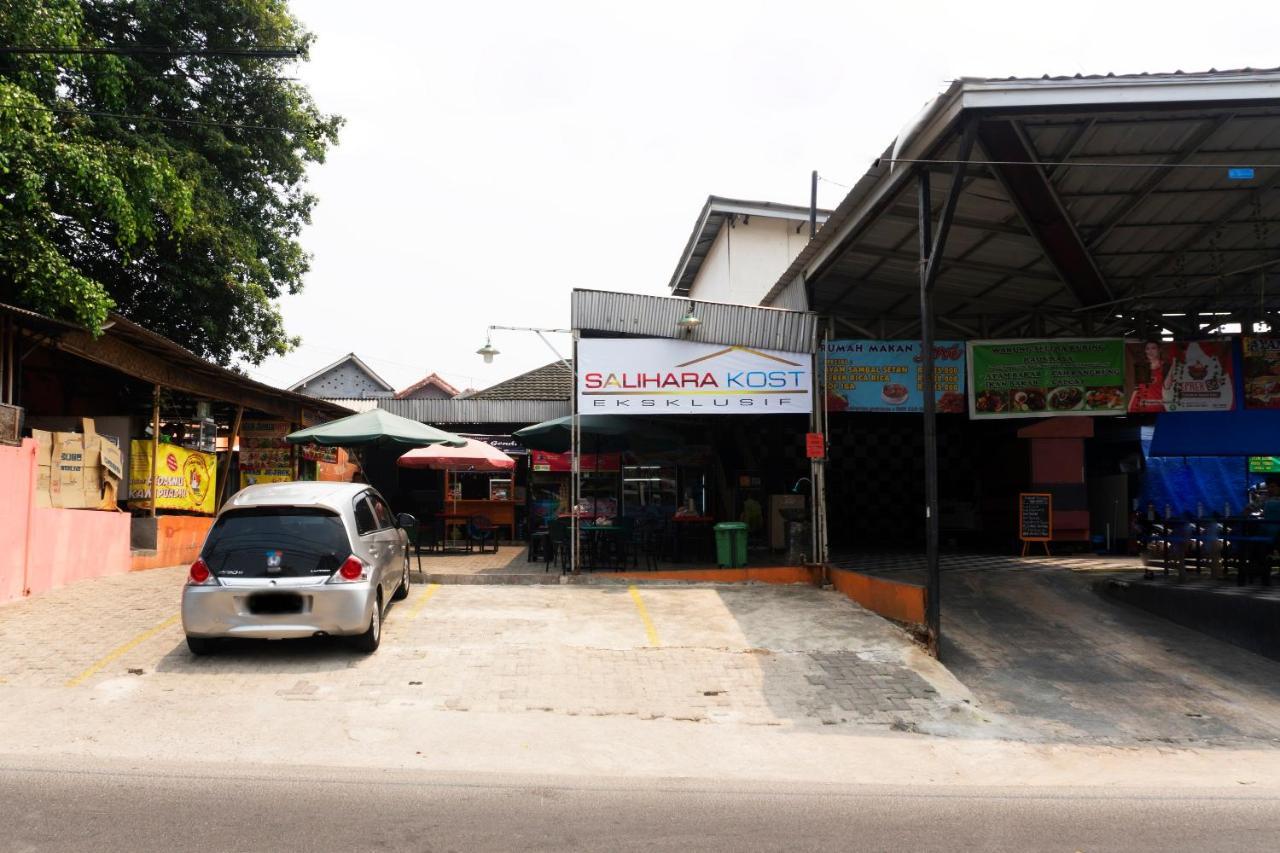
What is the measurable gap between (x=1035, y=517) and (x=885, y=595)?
6520 mm

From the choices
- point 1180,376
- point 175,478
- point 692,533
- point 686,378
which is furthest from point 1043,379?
point 175,478

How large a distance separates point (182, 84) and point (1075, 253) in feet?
51.6

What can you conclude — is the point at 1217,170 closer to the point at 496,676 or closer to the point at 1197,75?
the point at 1197,75

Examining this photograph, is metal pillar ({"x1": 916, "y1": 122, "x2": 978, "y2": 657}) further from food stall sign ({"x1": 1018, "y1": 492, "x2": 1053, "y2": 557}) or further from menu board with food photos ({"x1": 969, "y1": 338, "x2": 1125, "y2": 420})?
food stall sign ({"x1": 1018, "y1": 492, "x2": 1053, "y2": 557})

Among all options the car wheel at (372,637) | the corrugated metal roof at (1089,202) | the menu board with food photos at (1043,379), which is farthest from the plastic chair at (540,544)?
the menu board with food photos at (1043,379)

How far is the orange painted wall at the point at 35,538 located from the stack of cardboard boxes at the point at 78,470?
464 mm

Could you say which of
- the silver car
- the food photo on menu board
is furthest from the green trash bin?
the silver car

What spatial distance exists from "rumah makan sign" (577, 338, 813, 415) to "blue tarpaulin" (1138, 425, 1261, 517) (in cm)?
880

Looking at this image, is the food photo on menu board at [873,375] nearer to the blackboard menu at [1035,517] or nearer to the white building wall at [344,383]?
the blackboard menu at [1035,517]

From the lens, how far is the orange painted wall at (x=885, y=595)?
31.5 feet

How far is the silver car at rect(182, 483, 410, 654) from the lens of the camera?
7.75 meters

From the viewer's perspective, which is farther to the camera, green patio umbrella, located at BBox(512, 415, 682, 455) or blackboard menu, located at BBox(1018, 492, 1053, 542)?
blackboard menu, located at BBox(1018, 492, 1053, 542)

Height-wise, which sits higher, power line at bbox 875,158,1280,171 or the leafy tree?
the leafy tree

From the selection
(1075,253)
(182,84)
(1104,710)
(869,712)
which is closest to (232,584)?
(869,712)
